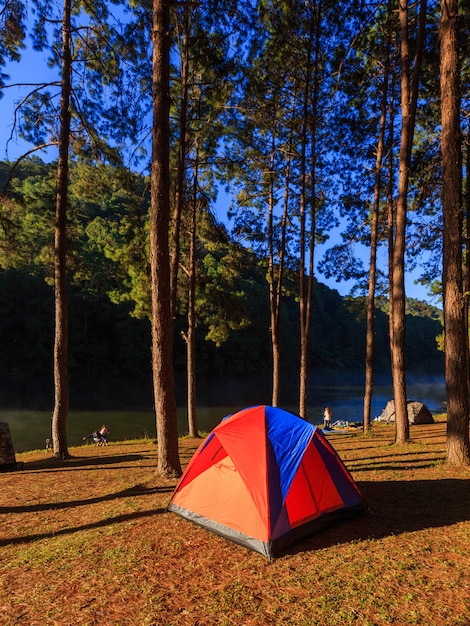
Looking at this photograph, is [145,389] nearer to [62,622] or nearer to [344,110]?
[344,110]

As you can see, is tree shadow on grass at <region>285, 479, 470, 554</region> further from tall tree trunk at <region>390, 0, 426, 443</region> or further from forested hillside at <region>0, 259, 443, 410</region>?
forested hillside at <region>0, 259, 443, 410</region>

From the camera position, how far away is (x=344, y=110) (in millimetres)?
12250

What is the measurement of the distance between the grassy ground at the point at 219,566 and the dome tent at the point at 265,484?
0.19 metres

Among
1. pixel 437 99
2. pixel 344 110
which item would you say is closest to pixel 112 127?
pixel 344 110

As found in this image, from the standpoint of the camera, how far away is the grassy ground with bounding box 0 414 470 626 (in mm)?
3115

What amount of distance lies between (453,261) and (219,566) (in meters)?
6.43

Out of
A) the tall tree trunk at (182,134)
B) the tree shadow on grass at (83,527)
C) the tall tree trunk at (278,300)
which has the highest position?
the tall tree trunk at (182,134)

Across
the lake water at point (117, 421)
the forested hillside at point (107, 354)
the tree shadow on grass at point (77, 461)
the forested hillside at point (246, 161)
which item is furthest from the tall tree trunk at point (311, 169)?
the forested hillside at point (107, 354)

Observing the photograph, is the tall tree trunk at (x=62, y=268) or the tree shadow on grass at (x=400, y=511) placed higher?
the tall tree trunk at (x=62, y=268)

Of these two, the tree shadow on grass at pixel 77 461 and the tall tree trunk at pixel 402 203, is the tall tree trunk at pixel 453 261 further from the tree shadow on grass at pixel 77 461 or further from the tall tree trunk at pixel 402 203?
the tree shadow on grass at pixel 77 461

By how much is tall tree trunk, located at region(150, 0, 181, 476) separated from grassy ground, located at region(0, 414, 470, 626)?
134 cm

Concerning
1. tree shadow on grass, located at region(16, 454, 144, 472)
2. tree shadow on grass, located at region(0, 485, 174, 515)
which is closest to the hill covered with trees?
tree shadow on grass, located at region(16, 454, 144, 472)

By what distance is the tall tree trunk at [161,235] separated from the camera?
6527 mm

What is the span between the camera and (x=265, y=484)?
14.1 ft
